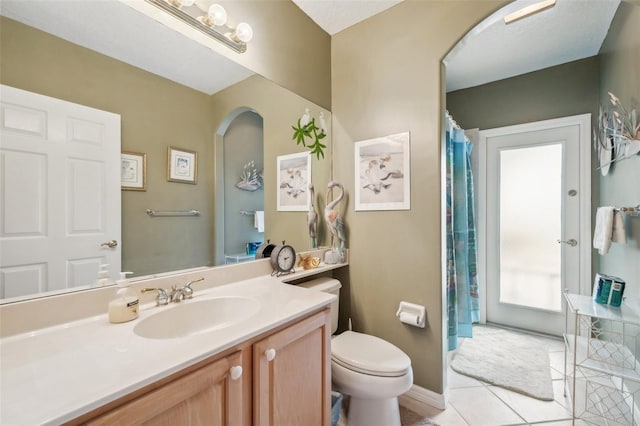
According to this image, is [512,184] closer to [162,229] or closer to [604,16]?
[604,16]

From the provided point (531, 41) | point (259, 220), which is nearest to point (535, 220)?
point (531, 41)

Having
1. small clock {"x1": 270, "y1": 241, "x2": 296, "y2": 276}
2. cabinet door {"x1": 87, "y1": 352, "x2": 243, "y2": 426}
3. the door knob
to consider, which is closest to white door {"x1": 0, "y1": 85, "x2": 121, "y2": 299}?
the door knob

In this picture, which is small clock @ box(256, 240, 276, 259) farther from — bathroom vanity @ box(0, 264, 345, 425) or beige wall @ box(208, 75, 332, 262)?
bathroom vanity @ box(0, 264, 345, 425)

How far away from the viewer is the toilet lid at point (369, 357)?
132cm

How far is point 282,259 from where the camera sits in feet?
5.28

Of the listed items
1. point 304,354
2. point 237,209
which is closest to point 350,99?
point 237,209

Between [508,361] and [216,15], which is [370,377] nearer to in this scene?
[508,361]

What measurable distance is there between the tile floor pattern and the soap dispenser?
1.33 meters

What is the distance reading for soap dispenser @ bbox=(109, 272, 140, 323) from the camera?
36.5 inches

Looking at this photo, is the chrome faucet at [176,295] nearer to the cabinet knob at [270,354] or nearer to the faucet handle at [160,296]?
the faucet handle at [160,296]

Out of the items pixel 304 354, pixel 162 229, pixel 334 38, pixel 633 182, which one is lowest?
pixel 304 354

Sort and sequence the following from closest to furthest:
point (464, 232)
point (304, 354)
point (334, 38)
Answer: point (304, 354)
point (334, 38)
point (464, 232)

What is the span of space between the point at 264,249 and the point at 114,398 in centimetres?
109

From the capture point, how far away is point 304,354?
42.8 inches
